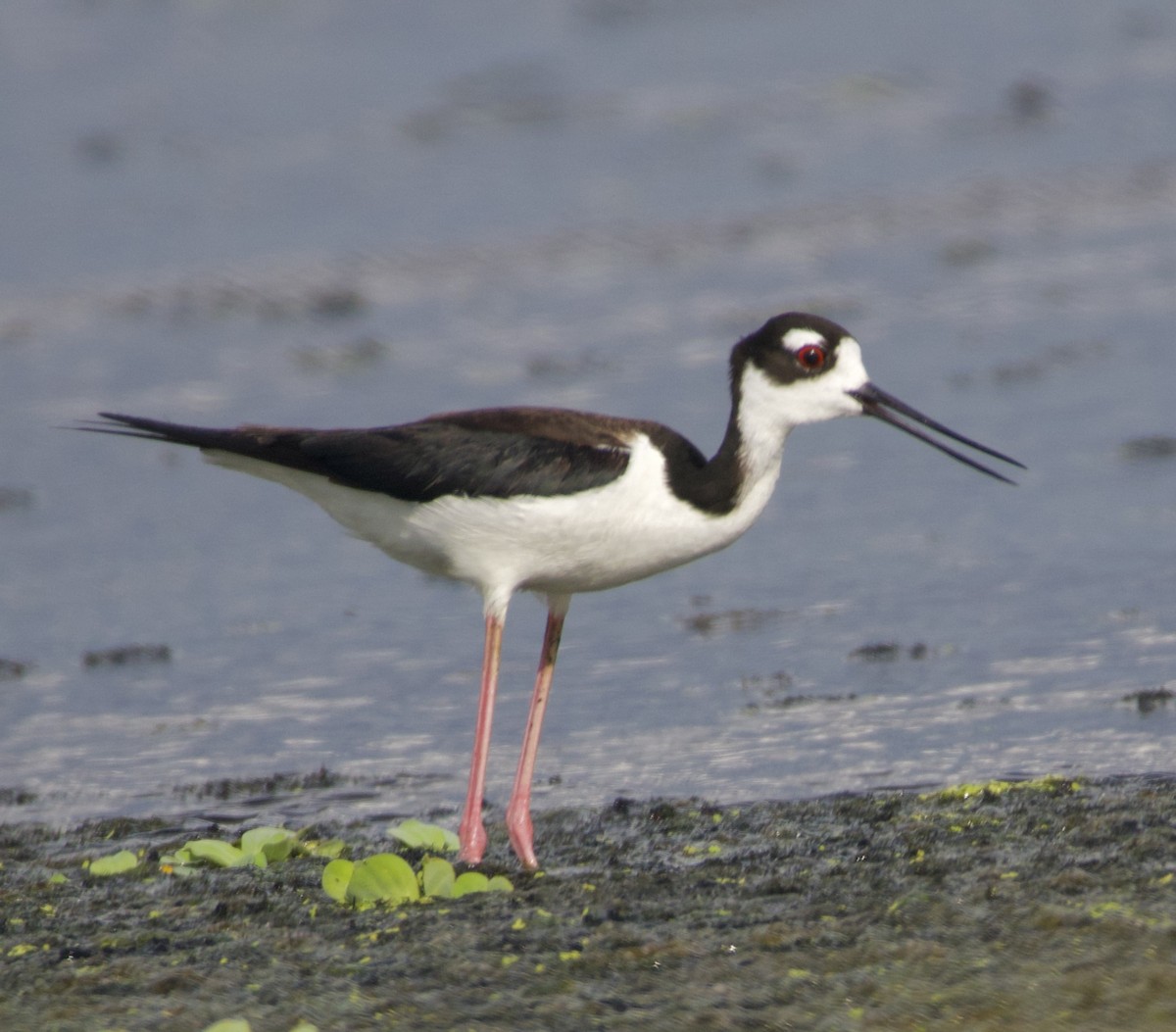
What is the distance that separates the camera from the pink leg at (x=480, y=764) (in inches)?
221

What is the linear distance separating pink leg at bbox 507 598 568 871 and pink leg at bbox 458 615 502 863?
9 cm

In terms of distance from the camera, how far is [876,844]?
17.0 feet

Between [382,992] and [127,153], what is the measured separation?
13.3 m

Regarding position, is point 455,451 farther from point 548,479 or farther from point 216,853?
point 216,853

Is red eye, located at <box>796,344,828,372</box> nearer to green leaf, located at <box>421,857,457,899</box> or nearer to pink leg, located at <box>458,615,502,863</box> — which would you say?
pink leg, located at <box>458,615,502,863</box>

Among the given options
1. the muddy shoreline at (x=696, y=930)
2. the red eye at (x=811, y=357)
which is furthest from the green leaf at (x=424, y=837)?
the red eye at (x=811, y=357)

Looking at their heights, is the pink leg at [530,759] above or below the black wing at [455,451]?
below

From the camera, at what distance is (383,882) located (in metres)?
4.92

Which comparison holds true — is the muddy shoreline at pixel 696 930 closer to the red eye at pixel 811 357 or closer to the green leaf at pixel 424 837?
the green leaf at pixel 424 837

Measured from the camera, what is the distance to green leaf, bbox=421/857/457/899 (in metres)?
4.97

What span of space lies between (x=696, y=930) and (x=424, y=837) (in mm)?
1256

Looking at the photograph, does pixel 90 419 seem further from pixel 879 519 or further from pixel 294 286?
pixel 879 519

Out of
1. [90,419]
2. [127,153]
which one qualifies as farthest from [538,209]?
[90,419]

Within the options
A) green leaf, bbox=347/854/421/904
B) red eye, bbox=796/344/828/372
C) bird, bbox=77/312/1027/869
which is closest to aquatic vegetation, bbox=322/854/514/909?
green leaf, bbox=347/854/421/904
